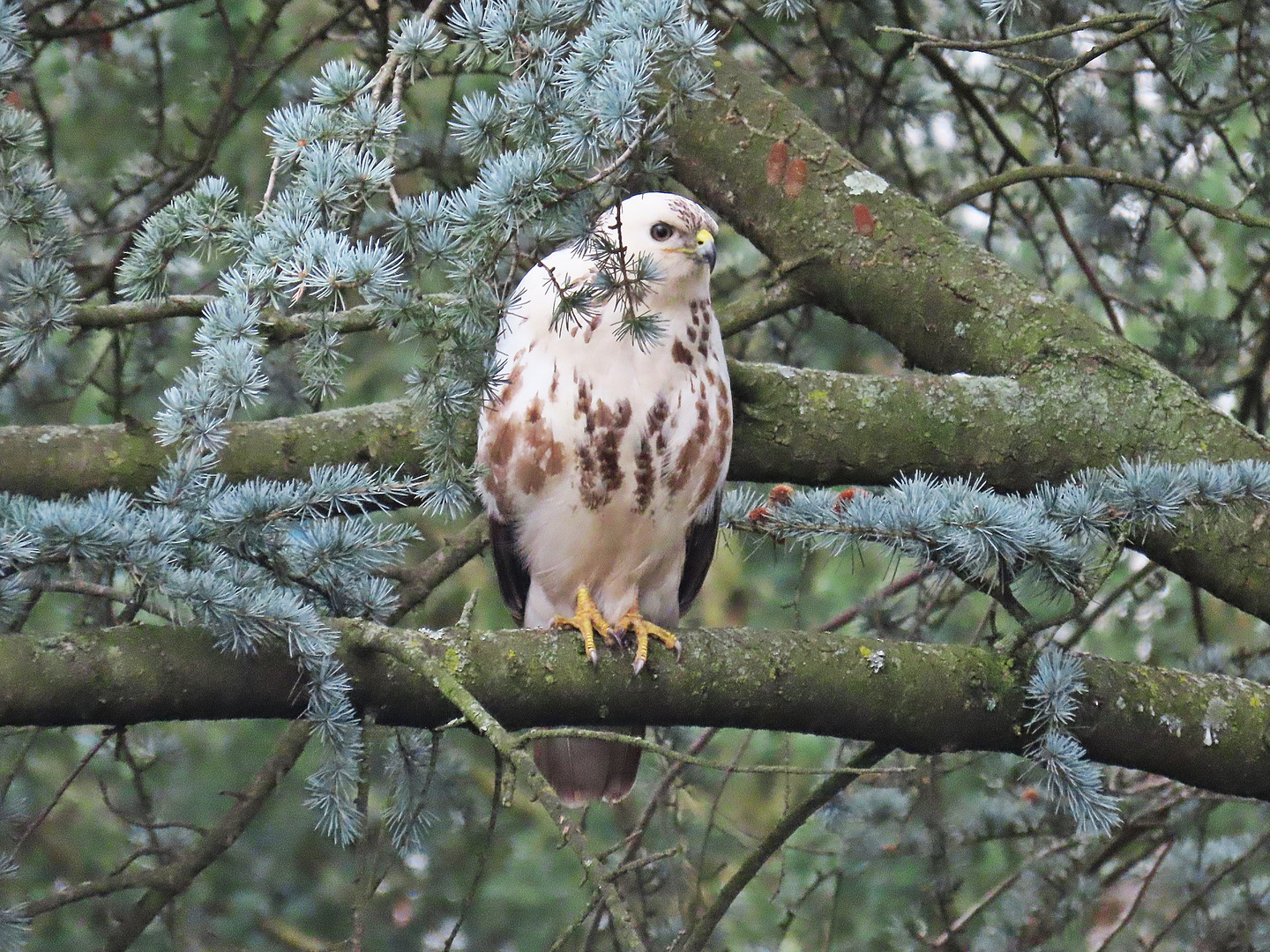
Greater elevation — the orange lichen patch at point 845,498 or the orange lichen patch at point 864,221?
the orange lichen patch at point 864,221

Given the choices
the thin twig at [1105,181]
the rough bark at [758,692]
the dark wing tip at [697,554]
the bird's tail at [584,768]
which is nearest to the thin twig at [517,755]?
the rough bark at [758,692]

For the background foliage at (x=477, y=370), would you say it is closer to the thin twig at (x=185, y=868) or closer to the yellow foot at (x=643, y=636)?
the thin twig at (x=185, y=868)

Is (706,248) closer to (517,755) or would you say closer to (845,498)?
(845,498)

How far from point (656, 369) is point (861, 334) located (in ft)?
6.77

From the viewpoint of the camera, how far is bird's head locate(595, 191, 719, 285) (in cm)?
295

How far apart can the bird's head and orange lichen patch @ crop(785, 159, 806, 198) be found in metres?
0.40

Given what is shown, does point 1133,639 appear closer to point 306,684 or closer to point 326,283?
point 306,684

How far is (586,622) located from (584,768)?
0.87 m

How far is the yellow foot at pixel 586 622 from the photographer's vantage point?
2.66m

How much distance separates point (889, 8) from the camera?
4.02m

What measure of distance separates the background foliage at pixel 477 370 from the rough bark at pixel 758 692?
0.10 m

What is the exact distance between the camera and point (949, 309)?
315cm

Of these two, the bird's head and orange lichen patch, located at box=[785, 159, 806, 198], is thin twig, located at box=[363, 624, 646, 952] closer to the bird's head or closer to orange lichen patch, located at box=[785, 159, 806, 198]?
the bird's head

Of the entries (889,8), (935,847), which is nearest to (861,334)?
(889,8)
